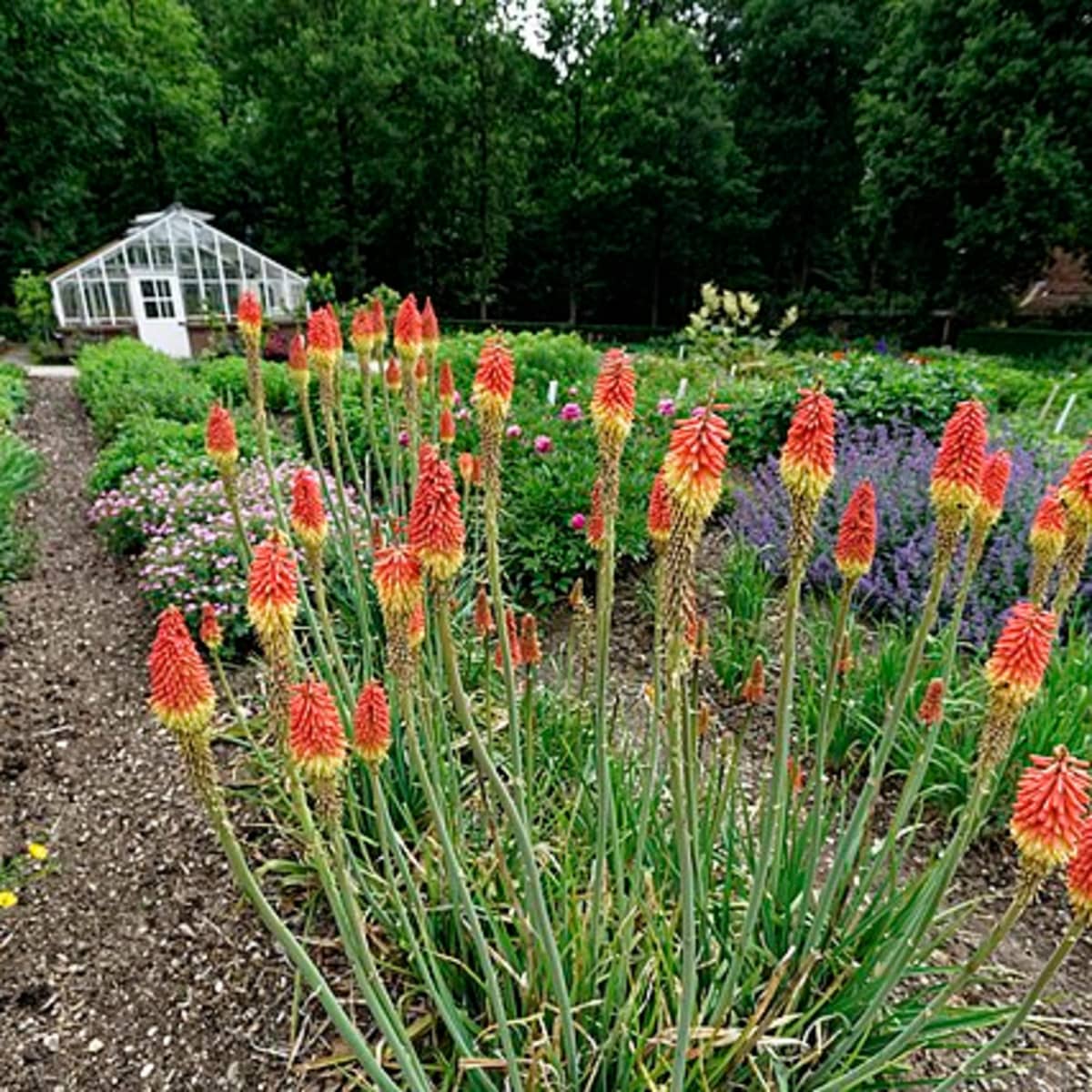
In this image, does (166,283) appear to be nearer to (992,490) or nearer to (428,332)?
(428,332)

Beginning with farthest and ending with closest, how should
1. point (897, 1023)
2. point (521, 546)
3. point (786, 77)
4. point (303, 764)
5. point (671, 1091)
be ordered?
point (786, 77) → point (521, 546) → point (897, 1023) → point (671, 1091) → point (303, 764)

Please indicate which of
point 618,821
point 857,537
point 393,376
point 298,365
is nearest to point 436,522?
point 857,537

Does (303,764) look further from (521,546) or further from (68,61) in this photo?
(68,61)

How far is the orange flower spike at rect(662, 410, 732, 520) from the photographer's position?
4.05 ft

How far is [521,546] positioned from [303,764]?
3.90 meters

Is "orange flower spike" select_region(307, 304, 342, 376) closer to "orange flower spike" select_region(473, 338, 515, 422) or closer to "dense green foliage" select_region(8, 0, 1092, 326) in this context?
"orange flower spike" select_region(473, 338, 515, 422)

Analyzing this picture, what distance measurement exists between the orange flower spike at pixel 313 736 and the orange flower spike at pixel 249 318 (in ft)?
5.59

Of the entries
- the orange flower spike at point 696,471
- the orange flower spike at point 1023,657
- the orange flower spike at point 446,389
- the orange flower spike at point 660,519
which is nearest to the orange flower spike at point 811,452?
the orange flower spike at point 696,471

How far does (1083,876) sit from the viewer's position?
121 centimetres

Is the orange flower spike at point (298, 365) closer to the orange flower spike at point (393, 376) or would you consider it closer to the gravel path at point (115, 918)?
the orange flower spike at point (393, 376)

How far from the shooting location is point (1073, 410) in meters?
9.45

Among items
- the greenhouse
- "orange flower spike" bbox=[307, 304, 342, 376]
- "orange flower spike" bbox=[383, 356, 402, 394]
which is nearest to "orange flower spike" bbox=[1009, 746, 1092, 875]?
"orange flower spike" bbox=[307, 304, 342, 376]

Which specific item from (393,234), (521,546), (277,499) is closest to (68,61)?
(393,234)

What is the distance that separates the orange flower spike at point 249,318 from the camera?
2.60 meters
